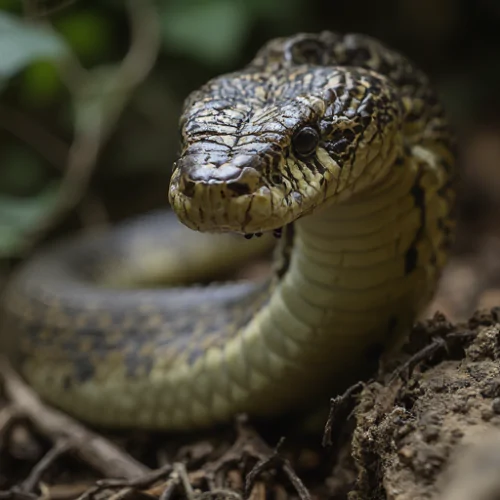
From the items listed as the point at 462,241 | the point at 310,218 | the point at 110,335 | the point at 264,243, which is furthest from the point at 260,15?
the point at 310,218

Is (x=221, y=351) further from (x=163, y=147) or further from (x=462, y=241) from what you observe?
(x=163, y=147)

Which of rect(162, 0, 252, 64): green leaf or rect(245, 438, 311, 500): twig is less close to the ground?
rect(162, 0, 252, 64): green leaf

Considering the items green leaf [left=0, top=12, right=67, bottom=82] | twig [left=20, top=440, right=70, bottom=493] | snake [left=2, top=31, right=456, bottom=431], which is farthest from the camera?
green leaf [left=0, top=12, right=67, bottom=82]

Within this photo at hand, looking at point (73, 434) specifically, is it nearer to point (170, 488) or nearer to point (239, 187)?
point (170, 488)

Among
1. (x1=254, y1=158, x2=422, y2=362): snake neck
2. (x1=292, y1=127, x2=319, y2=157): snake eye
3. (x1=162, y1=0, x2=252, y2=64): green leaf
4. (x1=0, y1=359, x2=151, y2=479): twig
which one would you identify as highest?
(x1=162, y1=0, x2=252, y2=64): green leaf

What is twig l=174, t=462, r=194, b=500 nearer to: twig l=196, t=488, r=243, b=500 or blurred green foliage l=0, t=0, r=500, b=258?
twig l=196, t=488, r=243, b=500

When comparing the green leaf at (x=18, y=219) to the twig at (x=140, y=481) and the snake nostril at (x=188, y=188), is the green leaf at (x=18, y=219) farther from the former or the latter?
the snake nostril at (x=188, y=188)

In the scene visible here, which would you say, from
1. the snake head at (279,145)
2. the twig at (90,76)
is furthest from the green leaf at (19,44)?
the twig at (90,76)

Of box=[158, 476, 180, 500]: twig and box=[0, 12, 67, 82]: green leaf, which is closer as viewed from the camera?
box=[158, 476, 180, 500]: twig

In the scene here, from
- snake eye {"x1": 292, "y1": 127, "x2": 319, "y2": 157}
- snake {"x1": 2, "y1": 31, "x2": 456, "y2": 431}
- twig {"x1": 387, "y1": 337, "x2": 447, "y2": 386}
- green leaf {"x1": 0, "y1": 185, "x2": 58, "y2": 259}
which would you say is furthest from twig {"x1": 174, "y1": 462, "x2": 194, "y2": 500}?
green leaf {"x1": 0, "y1": 185, "x2": 58, "y2": 259}
